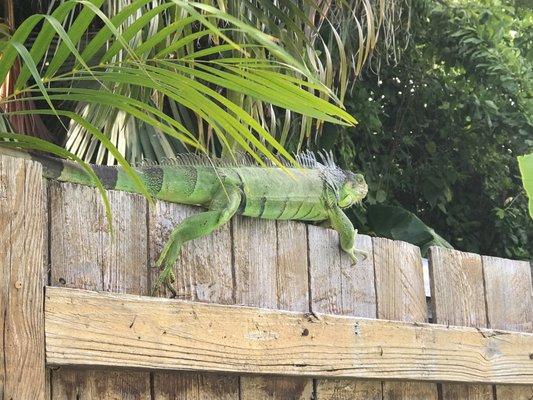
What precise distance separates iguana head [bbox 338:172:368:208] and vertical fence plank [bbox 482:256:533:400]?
1.58 ft

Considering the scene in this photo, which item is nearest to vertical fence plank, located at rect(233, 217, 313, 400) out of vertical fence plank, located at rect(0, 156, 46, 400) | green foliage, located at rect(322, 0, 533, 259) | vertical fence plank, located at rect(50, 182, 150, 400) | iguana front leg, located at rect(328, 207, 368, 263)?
iguana front leg, located at rect(328, 207, 368, 263)

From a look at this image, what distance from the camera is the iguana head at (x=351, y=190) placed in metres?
2.90

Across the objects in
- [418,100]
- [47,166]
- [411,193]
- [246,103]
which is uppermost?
[418,100]

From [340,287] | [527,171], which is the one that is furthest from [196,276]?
[527,171]

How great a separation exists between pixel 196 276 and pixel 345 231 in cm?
58

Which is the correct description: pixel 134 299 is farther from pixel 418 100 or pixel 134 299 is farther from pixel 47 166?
pixel 418 100

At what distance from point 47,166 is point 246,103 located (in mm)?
1834

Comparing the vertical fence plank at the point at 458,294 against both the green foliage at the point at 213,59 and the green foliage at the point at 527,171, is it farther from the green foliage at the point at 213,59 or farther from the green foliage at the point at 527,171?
the green foliage at the point at 527,171

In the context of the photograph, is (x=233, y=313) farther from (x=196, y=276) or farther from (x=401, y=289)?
(x=401, y=289)

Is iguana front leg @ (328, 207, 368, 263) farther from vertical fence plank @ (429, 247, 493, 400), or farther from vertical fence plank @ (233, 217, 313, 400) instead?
vertical fence plank @ (429, 247, 493, 400)

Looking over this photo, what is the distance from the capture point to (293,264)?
254 cm

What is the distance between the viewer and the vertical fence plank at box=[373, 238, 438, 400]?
2.79m

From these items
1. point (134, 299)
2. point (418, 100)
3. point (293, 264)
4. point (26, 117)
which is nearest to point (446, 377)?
point (293, 264)

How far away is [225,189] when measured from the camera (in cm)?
234
